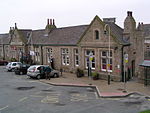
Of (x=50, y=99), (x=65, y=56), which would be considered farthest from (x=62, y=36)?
(x=50, y=99)

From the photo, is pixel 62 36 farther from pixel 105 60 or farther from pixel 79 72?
pixel 105 60

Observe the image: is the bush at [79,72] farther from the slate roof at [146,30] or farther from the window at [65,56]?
the slate roof at [146,30]

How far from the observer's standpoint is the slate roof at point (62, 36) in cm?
3042

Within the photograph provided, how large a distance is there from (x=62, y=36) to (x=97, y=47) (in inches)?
392

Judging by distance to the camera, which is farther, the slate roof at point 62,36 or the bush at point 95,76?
the slate roof at point 62,36

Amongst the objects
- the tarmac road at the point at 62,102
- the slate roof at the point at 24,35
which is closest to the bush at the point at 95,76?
the tarmac road at the point at 62,102

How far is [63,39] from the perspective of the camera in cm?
3203

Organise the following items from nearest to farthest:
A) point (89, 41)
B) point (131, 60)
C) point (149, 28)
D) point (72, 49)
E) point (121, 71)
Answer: point (121, 71) → point (131, 60) → point (89, 41) → point (72, 49) → point (149, 28)

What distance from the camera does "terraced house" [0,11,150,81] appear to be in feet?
74.8

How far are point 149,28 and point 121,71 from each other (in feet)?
94.8

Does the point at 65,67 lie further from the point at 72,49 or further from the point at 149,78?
the point at 149,78

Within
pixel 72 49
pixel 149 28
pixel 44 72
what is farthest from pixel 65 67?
pixel 149 28

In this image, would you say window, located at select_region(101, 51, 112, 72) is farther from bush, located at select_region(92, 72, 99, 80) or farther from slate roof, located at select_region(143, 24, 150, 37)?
slate roof, located at select_region(143, 24, 150, 37)

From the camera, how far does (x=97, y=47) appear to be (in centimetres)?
2461
